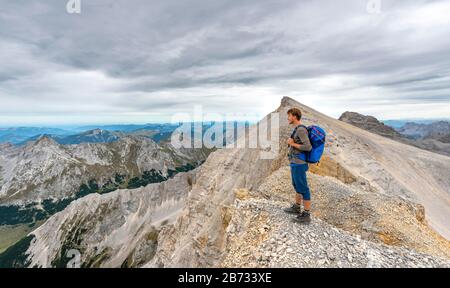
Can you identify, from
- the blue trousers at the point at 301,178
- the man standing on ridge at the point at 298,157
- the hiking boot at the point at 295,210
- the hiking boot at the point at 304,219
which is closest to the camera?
the man standing on ridge at the point at 298,157

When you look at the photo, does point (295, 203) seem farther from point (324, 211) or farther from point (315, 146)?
point (324, 211)

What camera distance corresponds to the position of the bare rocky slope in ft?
32.4

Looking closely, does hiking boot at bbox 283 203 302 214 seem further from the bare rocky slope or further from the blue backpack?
the blue backpack

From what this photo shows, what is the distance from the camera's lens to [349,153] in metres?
35.7

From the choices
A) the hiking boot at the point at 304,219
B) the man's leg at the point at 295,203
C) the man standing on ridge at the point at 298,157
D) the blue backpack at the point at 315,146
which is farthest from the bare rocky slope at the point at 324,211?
the blue backpack at the point at 315,146

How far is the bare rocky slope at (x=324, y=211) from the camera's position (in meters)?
9.88

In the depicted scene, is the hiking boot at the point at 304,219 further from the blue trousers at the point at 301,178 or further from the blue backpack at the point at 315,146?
the blue backpack at the point at 315,146

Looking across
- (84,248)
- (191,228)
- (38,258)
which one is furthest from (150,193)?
(191,228)

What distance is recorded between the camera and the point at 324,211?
16.3 meters

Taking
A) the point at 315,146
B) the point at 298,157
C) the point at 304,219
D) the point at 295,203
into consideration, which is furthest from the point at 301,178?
the point at 304,219

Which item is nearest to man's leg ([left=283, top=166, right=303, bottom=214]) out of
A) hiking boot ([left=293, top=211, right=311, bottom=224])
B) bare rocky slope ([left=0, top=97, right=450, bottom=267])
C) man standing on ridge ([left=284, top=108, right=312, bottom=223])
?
man standing on ridge ([left=284, top=108, right=312, bottom=223])

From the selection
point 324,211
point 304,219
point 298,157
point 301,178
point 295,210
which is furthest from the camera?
point 324,211

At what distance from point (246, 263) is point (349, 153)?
3019 cm
